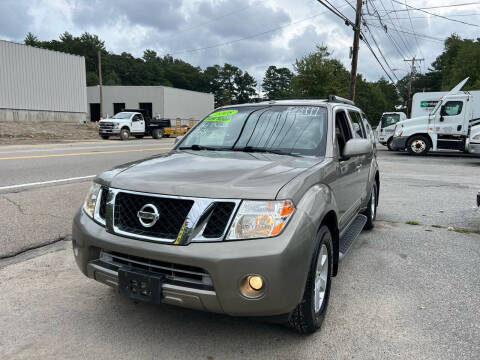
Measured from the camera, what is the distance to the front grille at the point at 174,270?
2.36 m

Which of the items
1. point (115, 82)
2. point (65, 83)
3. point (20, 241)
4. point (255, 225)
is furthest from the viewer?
point (115, 82)

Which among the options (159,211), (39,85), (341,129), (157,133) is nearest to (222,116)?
(341,129)

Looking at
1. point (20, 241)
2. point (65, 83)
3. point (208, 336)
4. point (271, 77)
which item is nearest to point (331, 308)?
point (208, 336)

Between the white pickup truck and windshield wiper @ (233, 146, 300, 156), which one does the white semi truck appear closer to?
windshield wiper @ (233, 146, 300, 156)

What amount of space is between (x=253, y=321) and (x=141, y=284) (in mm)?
903

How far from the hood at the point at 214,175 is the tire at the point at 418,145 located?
16916 mm

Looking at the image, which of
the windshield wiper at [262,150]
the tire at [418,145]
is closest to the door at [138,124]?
the tire at [418,145]

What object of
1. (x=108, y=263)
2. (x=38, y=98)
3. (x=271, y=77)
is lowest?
(x=108, y=263)

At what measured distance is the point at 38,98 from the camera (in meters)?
37.9

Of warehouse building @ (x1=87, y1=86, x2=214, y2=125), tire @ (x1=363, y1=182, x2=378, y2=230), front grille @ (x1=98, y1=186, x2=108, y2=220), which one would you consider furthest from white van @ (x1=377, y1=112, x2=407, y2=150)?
warehouse building @ (x1=87, y1=86, x2=214, y2=125)

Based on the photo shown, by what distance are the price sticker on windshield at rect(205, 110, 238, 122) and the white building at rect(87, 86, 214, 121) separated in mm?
49126

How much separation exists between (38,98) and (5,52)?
188 inches

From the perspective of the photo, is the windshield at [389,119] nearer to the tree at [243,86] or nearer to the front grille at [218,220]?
the front grille at [218,220]

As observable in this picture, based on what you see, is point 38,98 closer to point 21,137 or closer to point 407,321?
point 21,137
